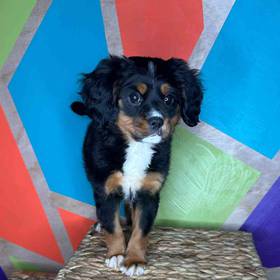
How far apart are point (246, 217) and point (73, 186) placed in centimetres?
102

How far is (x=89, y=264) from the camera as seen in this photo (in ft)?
6.19

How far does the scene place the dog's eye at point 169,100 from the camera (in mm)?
1684

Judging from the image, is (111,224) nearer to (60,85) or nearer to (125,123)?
(125,123)

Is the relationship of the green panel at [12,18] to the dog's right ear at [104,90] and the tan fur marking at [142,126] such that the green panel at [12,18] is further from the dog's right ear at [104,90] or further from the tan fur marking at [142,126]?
the tan fur marking at [142,126]

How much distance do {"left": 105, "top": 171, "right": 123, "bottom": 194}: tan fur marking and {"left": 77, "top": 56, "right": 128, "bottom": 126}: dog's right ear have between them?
26cm

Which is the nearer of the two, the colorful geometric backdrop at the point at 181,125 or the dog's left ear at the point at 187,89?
the dog's left ear at the point at 187,89

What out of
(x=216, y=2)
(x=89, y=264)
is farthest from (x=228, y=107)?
(x=89, y=264)

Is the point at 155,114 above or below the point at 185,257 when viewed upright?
above

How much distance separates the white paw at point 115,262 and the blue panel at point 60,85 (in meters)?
0.60

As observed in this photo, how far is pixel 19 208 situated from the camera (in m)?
2.45

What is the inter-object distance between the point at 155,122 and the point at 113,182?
1.33 feet

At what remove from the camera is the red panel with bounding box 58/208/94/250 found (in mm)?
2443

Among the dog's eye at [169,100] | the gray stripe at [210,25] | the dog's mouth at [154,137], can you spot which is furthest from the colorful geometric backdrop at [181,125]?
the dog's mouth at [154,137]

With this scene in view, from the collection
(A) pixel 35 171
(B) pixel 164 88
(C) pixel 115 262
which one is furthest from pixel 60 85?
(C) pixel 115 262
